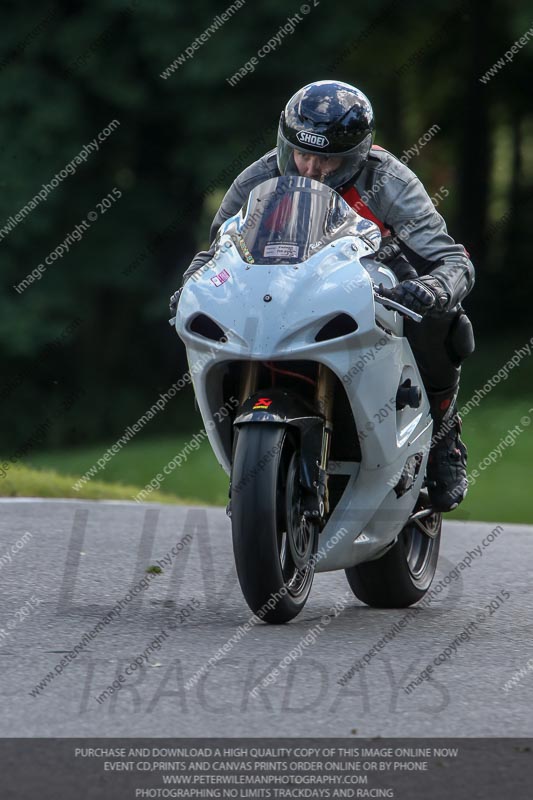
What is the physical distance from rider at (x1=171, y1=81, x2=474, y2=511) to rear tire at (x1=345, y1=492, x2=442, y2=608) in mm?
595

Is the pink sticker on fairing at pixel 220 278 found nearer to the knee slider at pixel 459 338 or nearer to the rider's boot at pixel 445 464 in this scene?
the knee slider at pixel 459 338

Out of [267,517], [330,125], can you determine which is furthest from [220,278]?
[267,517]

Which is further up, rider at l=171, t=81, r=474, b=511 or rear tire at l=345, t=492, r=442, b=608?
rider at l=171, t=81, r=474, b=511

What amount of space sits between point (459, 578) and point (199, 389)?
2196mm

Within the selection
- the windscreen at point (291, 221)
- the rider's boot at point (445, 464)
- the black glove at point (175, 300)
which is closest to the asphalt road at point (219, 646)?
the rider's boot at point (445, 464)

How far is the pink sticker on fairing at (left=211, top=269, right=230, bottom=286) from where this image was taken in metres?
5.29

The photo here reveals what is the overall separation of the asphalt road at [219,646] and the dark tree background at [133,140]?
13105 millimetres

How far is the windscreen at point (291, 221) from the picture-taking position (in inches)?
210

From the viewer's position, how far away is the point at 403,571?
20.2 ft

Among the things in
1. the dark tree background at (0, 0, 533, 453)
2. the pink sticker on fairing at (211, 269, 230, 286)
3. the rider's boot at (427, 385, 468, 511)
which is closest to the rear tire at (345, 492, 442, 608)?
the rider's boot at (427, 385, 468, 511)

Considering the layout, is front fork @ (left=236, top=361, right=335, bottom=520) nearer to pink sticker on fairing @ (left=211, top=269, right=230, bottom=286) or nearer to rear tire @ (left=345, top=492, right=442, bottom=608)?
pink sticker on fairing @ (left=211, top=269, right=230, bottom=286)
